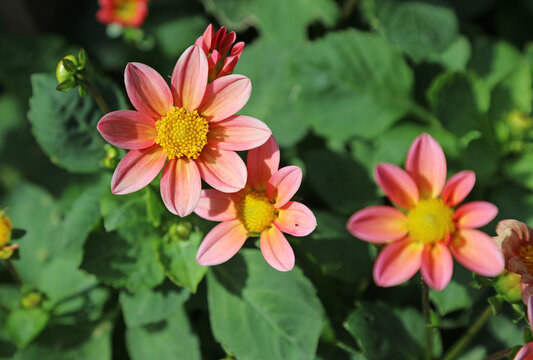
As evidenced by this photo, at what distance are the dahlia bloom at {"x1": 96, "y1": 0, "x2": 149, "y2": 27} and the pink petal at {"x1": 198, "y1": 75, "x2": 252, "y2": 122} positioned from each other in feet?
A: 4.26

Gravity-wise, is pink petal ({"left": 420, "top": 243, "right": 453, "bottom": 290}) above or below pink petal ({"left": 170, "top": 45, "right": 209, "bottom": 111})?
below

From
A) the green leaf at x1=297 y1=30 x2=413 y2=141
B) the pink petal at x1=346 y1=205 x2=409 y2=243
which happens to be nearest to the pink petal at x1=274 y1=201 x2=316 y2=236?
the pink petal at x1=346 y1=205 x2=409 y2=243

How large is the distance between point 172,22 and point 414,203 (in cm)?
187

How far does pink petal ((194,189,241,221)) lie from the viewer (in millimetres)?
1522

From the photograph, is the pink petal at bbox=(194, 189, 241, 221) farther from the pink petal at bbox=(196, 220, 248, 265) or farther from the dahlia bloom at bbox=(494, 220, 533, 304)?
the dahlia bloom at bbox=(494, 220, 533, 304)

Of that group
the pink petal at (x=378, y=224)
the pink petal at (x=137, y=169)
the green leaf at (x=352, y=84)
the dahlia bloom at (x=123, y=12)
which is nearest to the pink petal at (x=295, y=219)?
the pink petal at (x=378, y=224)

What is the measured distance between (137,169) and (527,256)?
3.42 feet

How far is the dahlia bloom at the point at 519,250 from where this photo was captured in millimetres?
1382

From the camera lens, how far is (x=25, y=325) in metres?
1.95

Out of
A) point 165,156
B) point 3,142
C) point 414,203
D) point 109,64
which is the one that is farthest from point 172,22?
point 414,203

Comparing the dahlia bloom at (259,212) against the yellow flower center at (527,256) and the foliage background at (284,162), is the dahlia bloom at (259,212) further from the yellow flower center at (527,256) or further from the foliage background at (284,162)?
the yellow flower center at (527,256)

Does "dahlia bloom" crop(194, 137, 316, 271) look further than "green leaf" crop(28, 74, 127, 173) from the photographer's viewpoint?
No

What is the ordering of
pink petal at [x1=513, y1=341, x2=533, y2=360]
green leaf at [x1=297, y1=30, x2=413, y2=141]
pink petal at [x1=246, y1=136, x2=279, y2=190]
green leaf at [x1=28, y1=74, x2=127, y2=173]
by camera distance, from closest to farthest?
pink petal at [x1=513, y1=341, x2=533, y2=360]
pink petal at [x1=246, y1=136, x2=279, y2=190]
green leaf at [x1=28, y1=74, x2=127, y2=173]
green leaf at [x1=297, y1=30, x2=413, y2=141]

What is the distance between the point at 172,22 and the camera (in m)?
2.89
